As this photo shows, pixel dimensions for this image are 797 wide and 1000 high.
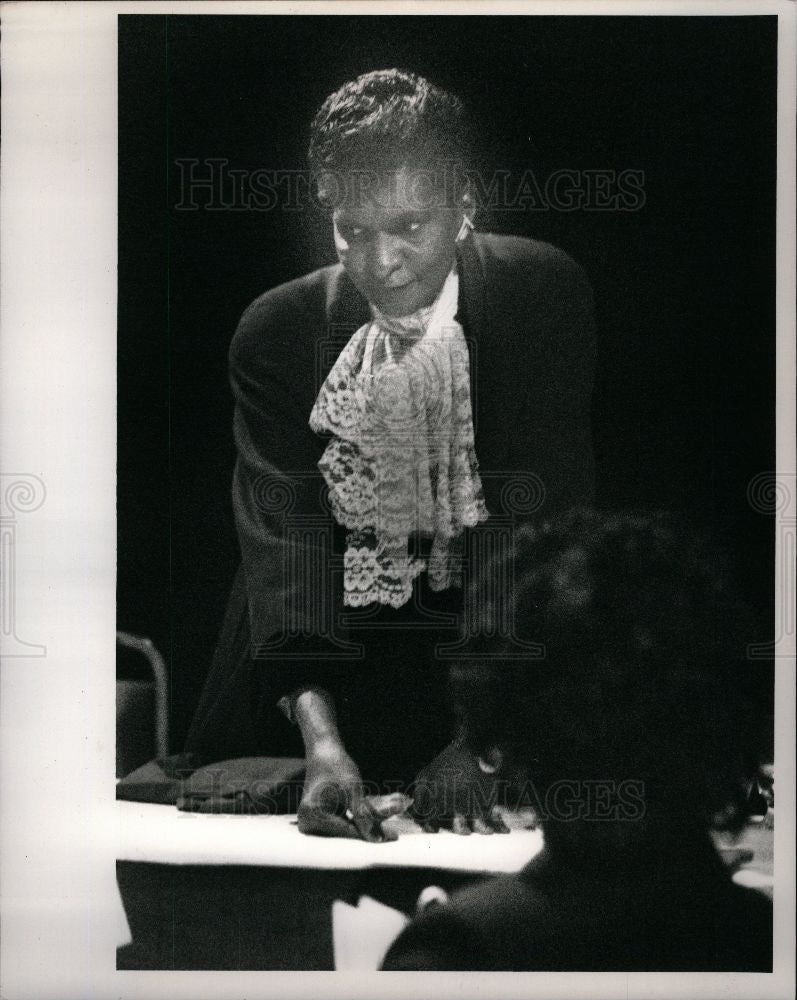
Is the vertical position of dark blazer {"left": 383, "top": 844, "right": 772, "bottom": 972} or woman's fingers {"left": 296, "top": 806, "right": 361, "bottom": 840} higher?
woman's fingers {"left": 296, "top": 806, "right": 361, "bottom": 840}

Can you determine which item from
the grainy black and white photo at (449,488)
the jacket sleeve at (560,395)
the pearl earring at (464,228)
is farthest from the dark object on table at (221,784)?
the pearl earring at (464,228)

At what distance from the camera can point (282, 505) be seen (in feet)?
10.9

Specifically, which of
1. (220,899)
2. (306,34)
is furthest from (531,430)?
(220,899)

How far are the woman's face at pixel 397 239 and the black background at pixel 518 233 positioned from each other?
0.09 meters

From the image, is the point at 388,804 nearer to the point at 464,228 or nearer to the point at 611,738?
the point at 611,738

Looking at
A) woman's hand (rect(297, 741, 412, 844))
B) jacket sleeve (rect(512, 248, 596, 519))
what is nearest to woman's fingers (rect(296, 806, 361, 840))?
woman's hand (rect(297, 741, 412, 844))

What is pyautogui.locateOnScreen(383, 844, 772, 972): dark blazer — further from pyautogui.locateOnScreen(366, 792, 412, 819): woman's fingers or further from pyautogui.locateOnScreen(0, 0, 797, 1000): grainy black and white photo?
pyautogui.locateOnScreen(366, 792, 412, 819): woman's fingers

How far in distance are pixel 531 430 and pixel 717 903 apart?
52.8 inches

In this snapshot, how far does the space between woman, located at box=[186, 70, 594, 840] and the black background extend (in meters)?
0.07

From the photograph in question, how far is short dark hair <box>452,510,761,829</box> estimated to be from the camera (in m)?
3.29

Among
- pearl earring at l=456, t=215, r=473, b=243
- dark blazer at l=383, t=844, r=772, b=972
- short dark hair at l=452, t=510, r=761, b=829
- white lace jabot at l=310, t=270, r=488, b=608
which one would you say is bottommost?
dark blazer at l=383, t=844, r=772, b=972

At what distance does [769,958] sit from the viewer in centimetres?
333

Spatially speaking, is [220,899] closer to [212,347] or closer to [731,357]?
[212,347]

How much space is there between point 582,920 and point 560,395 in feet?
4.54
